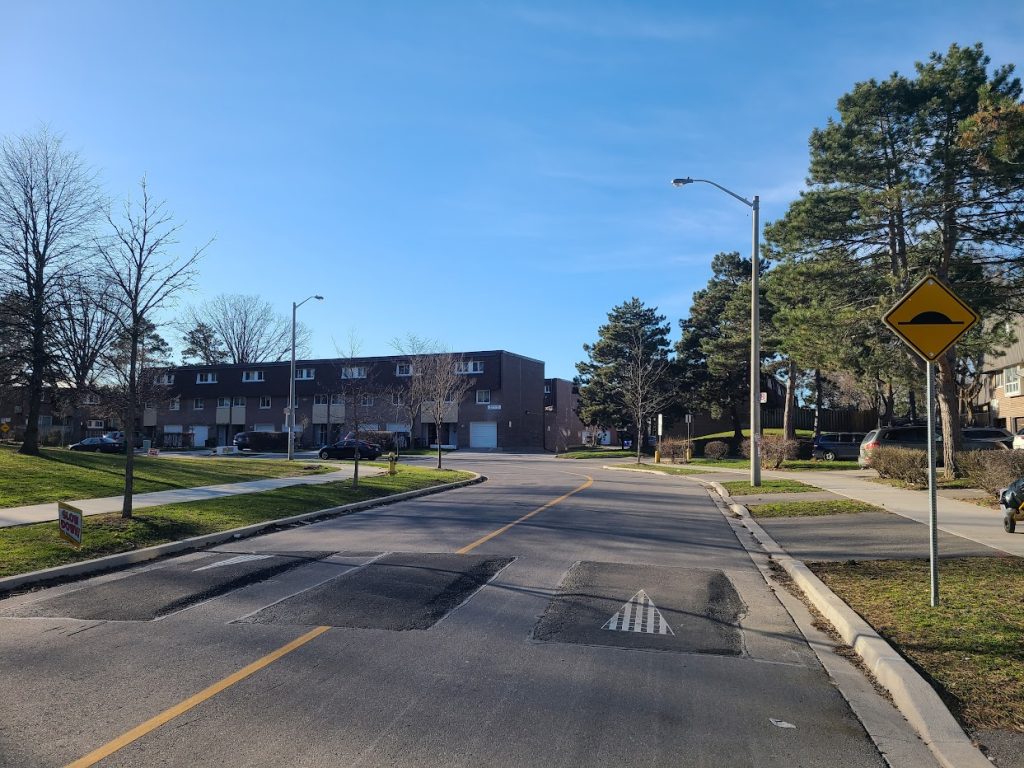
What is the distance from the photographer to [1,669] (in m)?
5.72

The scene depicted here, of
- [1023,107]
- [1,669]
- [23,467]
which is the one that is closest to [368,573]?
[1,669]

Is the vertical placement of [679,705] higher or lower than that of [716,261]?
lower

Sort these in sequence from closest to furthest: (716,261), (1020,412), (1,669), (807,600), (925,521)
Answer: (1,669), (807,600), (925,521), (1020,412), (716,261)

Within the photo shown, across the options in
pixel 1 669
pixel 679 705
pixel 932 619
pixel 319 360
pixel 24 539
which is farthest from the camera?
pixel 319 360

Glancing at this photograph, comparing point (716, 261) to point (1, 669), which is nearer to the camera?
point (1, 669)

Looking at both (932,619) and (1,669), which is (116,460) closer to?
(1,669)

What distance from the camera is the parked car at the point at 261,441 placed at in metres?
55.8

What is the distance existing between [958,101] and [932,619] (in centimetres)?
1897

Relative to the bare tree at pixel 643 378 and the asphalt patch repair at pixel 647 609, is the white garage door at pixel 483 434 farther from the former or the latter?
the asphalt patch repair at pixel 647 609

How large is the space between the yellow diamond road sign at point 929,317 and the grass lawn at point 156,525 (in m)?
10.4

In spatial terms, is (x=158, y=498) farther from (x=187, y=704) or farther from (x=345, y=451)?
(x=345, y=451)

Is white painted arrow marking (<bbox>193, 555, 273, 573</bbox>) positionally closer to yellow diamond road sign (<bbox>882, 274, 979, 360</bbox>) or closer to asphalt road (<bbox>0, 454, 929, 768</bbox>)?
asphalt road (<bbox>0, 454, 929, 768</bbox>)

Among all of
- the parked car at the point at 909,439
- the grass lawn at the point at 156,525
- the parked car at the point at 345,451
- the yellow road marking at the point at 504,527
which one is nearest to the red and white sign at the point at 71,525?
the grass lawn at the point at 156,525

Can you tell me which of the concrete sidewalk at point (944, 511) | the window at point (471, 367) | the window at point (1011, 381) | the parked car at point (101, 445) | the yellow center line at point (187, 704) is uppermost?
the window at point (471, 367)
